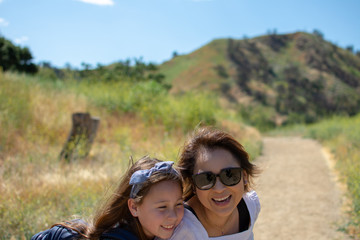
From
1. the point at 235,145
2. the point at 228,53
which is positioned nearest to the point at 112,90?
the point at 235,145

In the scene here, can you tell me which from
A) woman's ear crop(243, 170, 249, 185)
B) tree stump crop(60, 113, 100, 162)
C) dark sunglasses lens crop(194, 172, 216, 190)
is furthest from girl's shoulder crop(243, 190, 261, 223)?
tree stump crop(60, 113, 100, 162)

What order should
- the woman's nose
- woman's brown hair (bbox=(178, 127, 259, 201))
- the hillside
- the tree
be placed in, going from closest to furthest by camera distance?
the woman's nose → woman's brown hair (bbox=(178, 127, 259, 201)) → the tree → the hillside

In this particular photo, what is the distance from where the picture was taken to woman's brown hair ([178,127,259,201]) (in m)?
2.11

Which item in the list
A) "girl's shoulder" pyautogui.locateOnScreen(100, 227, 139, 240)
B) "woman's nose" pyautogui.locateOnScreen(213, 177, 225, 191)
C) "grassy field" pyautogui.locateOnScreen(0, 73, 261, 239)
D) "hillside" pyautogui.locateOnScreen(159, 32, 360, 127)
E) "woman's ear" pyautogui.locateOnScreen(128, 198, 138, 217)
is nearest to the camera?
"girl's shoulder" pyautogui.locateOnScreen(100, 227, 139, 240)

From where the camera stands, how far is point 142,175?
178 centimetres

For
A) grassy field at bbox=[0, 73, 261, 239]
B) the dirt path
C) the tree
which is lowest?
the dirt path

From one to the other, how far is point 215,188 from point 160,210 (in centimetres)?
39

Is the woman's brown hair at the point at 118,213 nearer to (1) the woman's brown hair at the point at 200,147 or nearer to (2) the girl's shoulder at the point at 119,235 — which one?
(2) the girl's shoulder at the point at 119,235

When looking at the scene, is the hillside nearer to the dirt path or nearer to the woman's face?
the dirt path

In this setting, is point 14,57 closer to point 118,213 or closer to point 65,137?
point 65,137

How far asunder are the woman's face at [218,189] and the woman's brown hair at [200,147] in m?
0.05

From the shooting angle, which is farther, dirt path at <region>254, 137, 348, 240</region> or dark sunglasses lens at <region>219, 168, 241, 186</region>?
dirt path at <region>254, 137, 348, 240</region>

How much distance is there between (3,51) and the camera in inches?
1115

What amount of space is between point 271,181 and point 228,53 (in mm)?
67604
